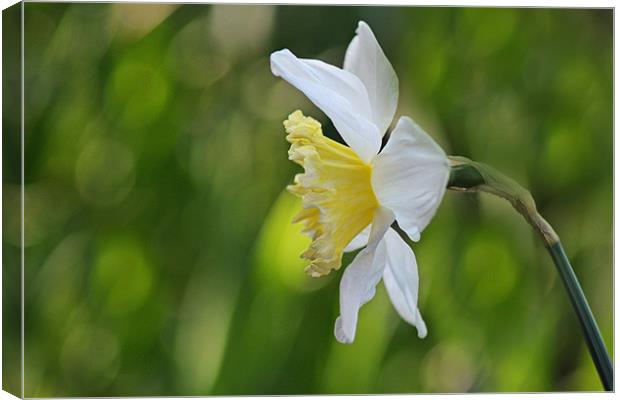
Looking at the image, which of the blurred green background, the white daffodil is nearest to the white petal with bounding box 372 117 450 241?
the white daffodil

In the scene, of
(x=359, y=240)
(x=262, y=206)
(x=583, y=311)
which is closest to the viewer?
(x=583, y=311)

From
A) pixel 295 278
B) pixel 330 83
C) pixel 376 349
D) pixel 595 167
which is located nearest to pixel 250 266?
pixel 295 278

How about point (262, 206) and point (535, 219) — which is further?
point (262, 206)

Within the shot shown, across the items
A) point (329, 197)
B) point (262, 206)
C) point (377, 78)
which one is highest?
point (377, 78)

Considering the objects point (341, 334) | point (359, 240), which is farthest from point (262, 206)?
point (341, 334)

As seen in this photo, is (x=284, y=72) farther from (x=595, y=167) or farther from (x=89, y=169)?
(x=595, y=167)

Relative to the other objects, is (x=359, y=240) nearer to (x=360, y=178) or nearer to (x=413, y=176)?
(x=360, y=178)
